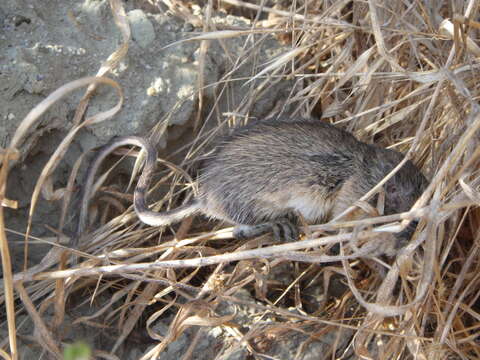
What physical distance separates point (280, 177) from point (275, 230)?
199mm

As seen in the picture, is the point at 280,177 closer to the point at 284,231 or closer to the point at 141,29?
the point at 284,231

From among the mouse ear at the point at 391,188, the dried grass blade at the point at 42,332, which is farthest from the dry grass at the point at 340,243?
the mouse ear at the point at 391,188

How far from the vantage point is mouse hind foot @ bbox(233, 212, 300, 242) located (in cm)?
216

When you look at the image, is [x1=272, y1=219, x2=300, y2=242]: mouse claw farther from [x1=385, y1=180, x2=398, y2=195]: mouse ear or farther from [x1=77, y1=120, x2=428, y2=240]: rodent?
[x1=385, y1=180, x2=398, y2=195]: mouse ear

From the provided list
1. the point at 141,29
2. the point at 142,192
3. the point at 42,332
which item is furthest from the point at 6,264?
the point at 141,29

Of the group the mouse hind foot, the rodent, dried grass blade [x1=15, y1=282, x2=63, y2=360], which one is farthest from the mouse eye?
dried grass blade [x1=15, y1=282, x2=63, y2=360]

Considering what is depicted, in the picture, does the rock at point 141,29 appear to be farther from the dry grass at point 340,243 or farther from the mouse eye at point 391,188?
the mouse eye at point 391,188

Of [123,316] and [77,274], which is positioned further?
[123,316]

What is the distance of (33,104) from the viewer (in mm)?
2121

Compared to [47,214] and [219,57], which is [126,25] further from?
[47,214]

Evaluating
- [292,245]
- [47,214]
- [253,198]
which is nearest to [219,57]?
[253,198]

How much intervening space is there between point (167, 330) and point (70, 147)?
79 cm

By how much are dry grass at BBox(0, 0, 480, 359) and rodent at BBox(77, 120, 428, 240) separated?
0.10 meters

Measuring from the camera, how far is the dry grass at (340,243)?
5.68 feet
